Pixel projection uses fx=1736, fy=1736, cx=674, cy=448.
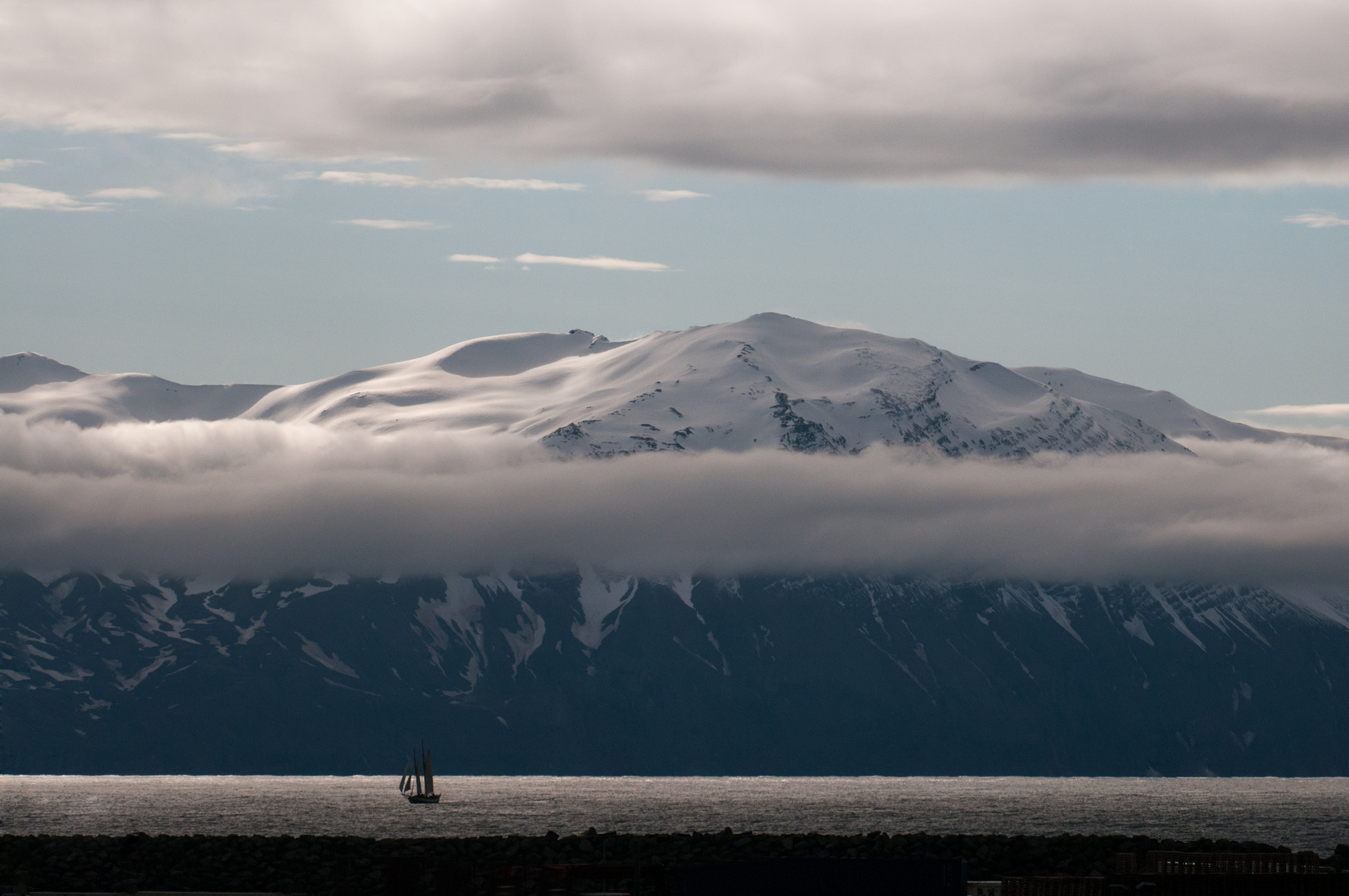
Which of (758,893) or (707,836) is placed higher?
(758,893)

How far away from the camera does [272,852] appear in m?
123

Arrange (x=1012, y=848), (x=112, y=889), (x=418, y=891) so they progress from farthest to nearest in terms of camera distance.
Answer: (x=1012, y=848) < (x=112, y=889) < (x=418, y=891)

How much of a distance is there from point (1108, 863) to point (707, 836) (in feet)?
124

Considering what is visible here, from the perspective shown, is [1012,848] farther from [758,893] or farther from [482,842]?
[758,893]

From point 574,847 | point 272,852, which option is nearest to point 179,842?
point 272,852

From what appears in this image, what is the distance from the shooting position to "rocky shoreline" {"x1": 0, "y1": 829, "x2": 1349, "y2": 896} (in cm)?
10644

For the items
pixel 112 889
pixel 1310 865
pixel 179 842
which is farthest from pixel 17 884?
pixel 1310 865

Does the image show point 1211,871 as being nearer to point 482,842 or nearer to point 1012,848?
point 1012,848

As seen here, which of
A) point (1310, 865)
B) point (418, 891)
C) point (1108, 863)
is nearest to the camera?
point (418, 891)

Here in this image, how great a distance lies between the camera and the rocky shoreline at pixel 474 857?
106m

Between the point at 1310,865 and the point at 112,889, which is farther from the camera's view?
the point at 112,889

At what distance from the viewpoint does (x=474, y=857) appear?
125438 millimetres

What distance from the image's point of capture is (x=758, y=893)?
4962cm

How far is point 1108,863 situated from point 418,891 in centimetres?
5815
